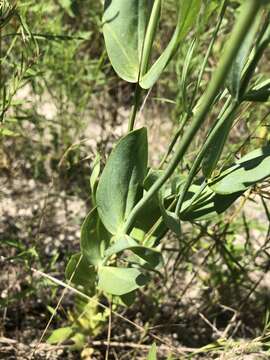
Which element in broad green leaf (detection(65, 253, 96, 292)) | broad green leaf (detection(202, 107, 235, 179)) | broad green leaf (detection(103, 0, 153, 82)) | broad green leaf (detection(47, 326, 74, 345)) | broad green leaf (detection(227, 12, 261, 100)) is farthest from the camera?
broad green leaf (detection(47, 326, 74, 345))

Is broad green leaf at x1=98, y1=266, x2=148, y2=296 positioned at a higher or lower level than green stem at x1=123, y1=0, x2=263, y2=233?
lower

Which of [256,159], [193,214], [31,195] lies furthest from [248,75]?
[31,195]

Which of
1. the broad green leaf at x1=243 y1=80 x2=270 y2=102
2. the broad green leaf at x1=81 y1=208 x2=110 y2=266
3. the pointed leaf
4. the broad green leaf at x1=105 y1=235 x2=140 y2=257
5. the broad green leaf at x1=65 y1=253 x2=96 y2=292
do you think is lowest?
the broad green leaf at x1=65 y1=253 x2=96 y2=292

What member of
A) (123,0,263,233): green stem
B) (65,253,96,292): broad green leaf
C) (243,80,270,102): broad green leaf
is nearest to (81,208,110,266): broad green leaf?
(65,253,96,292): broad green leaf

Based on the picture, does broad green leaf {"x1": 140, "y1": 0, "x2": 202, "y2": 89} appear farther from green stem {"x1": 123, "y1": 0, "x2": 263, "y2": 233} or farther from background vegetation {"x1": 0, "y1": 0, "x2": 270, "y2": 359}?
background vegetation {"x1": 0, "y1": 0, "x2": 270, "y2": 359}

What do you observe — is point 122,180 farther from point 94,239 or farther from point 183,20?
point 183,20

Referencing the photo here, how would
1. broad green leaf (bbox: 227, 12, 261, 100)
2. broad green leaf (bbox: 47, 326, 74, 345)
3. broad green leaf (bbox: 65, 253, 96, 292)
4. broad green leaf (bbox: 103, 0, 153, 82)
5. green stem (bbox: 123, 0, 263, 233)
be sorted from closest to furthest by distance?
green stem (bbox: 123, 0, 263, 233) → broad green leaf (bbox: 227, 12, 261, 100) → broad green leaf (bbox: 103, 0, 153, 82) → broad green leaf (bbox: 65, 253, 96, 292) → broad green leaf (bbox: 47, 326, 74, 345)

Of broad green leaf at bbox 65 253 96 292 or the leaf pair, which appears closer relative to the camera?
the leaf pair
